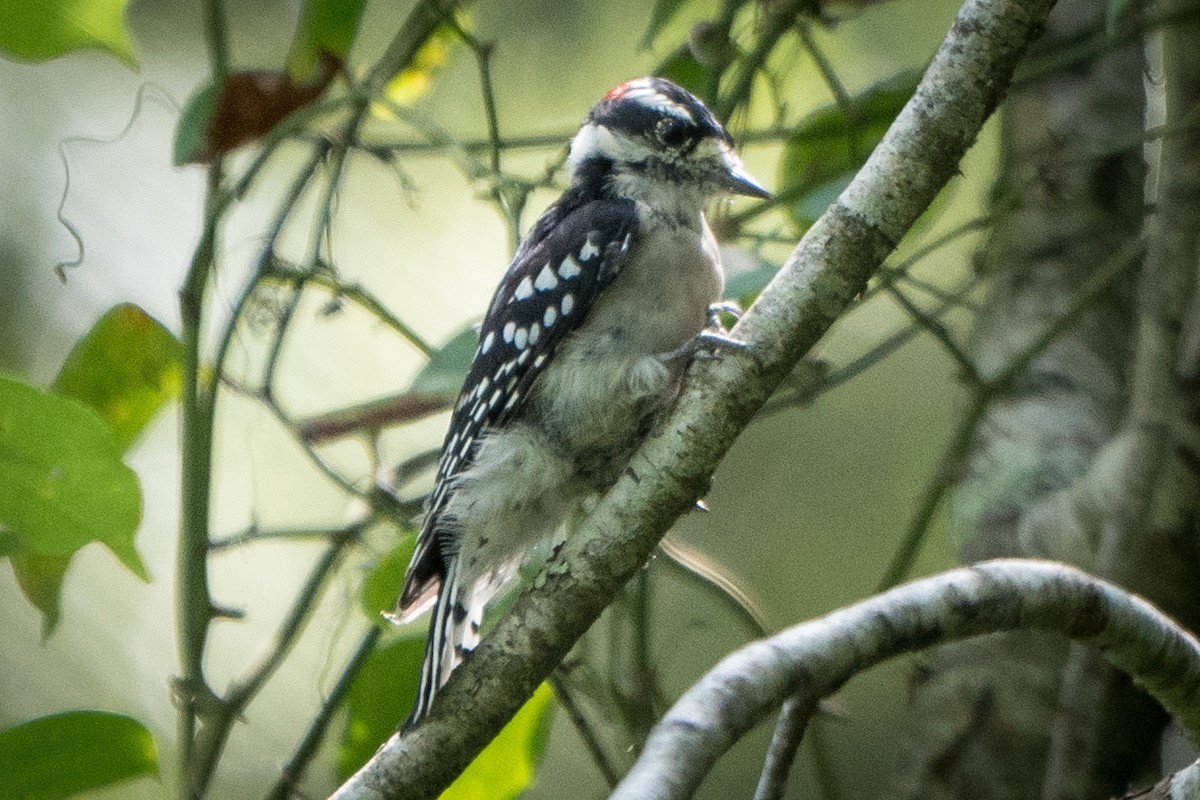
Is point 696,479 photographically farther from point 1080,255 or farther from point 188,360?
point 1080,255

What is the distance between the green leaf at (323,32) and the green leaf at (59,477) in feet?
3.24

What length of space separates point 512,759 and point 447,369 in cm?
59

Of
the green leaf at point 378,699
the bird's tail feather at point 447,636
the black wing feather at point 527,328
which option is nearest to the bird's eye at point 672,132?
the black wing feather at point 527,328

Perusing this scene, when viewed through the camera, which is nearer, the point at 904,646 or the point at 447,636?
the point at 904,646

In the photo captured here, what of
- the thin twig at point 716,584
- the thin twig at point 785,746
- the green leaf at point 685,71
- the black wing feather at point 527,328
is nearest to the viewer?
the thin twig at point 785,746

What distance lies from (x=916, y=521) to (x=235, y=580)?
81.0 inches

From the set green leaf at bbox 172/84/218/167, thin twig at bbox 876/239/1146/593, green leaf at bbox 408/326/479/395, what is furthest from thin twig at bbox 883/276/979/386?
green leaf at bbox 172/84/218/167

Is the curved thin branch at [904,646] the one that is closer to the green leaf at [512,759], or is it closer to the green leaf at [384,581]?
the green leaf at [512,759]

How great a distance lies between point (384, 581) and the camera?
198 centimetres

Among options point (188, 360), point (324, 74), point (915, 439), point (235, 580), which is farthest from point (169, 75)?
point (915, 439)

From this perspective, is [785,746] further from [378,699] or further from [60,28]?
[60,28]

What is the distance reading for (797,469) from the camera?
397cm

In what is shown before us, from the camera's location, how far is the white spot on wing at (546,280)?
2180mm

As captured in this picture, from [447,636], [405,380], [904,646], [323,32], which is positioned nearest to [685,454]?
[904,646]
